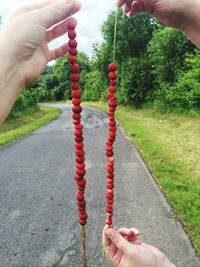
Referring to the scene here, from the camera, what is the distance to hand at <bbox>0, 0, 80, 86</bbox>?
1603 millimetres

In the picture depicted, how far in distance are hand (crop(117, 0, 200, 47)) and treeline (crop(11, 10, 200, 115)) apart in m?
13.5

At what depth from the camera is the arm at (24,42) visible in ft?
5.25

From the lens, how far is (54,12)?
1.67m

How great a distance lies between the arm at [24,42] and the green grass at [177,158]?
4.29m

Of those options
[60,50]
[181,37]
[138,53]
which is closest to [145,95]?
[138,53]

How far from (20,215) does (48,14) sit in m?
5.51

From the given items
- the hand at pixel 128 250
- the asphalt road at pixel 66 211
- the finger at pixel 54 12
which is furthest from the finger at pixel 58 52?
the asphalt road at pixel 66 211

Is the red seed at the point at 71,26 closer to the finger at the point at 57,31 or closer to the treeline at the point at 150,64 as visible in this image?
the finger at the point at 57,31

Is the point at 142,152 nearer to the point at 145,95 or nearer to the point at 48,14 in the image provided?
the point at 48,14

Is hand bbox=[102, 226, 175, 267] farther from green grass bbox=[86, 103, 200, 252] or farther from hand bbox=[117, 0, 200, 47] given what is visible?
green grass bbox=[86, 103, 200, 252]

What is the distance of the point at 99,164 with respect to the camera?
32.5 ft

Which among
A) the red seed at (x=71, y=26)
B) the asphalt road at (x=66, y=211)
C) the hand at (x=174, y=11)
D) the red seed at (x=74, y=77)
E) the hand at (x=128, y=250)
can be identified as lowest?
the asphalt road at (x=66, y=211)

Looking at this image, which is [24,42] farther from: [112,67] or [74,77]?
[112,67]

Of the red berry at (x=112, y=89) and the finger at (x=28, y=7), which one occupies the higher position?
the finger at (x=28, y=7)
